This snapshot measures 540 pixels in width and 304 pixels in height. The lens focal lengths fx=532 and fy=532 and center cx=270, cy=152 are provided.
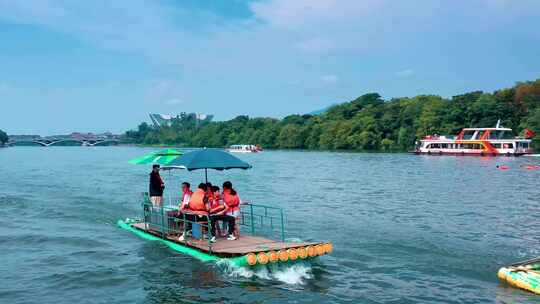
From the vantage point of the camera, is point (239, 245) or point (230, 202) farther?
point (230, 202)

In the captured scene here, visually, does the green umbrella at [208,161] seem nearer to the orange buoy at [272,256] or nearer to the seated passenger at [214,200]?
the seated passenger at [214,200]

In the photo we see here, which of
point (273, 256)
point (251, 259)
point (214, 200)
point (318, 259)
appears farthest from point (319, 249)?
point (214, 200)

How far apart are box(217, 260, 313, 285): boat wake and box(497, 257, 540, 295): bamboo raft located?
19.1 feet

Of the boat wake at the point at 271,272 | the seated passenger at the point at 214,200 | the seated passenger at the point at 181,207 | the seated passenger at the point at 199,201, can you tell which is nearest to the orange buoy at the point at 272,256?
the boat wake at the point at 271,272

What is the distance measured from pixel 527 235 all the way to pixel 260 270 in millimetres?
13501

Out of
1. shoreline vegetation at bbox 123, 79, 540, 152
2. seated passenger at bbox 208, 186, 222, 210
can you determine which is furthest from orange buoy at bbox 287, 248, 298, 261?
shoreline vegetation at bbox 123, 79, 540, 152

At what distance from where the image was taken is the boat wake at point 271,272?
15.7 metres

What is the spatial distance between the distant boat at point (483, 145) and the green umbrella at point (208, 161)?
89.4m

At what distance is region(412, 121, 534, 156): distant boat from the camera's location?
97.6 metres

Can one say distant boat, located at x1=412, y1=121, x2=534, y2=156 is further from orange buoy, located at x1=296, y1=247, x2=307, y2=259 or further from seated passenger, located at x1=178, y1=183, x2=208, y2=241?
orange buoy, located at x1=296, y1=247, x2=307, y2=259

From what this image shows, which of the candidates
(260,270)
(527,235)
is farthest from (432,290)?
(527,235)

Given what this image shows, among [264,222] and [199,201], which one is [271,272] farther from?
[264,222]

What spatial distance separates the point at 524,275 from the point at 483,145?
300ft

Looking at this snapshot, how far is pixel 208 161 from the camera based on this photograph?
1794 cm
